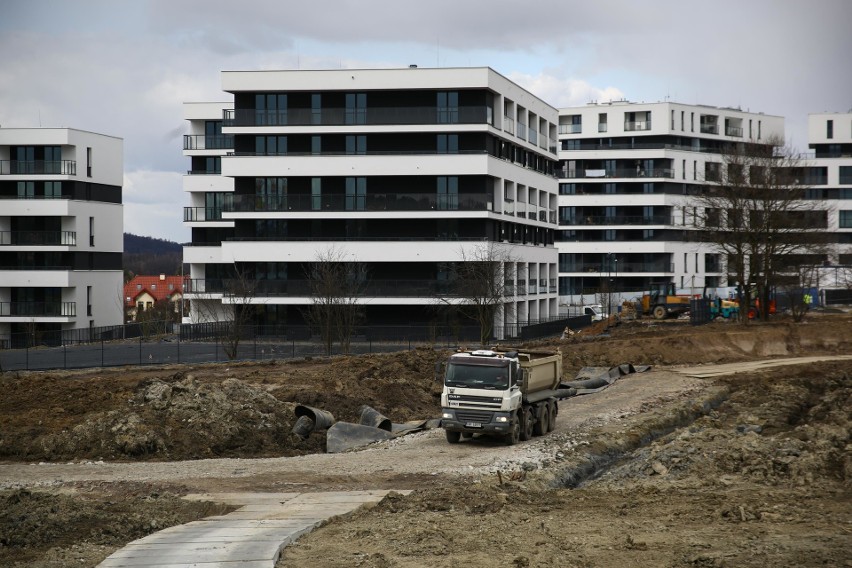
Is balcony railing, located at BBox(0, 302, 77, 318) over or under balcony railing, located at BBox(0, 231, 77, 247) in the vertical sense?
under

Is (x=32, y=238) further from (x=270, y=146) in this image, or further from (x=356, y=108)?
(x=356, y=108)

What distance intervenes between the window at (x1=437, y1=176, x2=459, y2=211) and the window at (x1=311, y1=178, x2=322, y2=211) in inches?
332

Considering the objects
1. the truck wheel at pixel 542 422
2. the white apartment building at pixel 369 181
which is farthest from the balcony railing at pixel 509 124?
the truck wheel at pixel 542 422

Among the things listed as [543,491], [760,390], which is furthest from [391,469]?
[760,390]

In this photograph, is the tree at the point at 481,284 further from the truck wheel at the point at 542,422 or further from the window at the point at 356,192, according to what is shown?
the truck wheel at the point at 542,422

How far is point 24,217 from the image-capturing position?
86.8 m

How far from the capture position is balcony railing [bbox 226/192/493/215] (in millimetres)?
70625

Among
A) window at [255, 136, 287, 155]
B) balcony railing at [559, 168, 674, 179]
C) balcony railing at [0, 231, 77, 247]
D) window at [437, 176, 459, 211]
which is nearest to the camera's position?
window at [437, 176, 459, 211]

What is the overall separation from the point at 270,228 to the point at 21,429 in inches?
1664

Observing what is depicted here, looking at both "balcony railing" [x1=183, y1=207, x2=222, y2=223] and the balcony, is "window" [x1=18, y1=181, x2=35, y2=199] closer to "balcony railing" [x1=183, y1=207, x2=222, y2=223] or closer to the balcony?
"balcony railing" [x1=183, y1=207, x2=222, y2=223]

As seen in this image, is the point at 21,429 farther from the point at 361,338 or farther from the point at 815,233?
the point at 815,233

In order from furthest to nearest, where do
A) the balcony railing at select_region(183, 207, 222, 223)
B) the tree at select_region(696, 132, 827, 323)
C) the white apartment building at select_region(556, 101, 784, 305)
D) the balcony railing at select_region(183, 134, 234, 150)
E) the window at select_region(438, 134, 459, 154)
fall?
the white apartment building at select_region(556, 101, 784, 305) → the balcony railing at select_region(183, 134, 234, 150) → the balcony railing at select_region(183, 207, 222, 223) → the window at select_region(438, 134, 459, 154) → the tree at select_region(696, 132, 827, 323)

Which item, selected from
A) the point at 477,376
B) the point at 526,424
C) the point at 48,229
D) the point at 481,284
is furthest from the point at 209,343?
the point at 477,376

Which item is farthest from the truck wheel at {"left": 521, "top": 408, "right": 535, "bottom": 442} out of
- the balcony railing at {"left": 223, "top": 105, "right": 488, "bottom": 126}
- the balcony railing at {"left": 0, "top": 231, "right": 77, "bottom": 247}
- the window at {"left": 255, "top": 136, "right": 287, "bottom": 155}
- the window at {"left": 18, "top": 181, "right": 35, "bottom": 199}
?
the window at {"left": 18, "top": 181, "right": 35, "bottom": 199}
